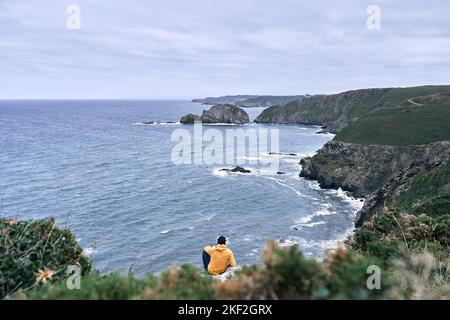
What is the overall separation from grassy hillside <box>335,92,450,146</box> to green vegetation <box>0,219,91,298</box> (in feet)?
224

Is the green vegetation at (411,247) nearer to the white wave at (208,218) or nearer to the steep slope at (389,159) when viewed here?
the steep slope at (389,159)

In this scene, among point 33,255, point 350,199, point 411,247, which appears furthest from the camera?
point 350,199

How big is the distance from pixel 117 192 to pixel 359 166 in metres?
38.9

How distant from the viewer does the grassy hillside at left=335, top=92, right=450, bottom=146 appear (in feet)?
233

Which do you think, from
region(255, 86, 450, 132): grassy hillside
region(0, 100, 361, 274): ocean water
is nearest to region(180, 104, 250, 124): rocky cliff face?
region(255, 86, 450, 132): grassy hillside

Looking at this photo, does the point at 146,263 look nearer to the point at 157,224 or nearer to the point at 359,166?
the point at 157,224

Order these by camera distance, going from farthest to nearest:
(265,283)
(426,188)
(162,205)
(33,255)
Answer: (162,205) < (426,188) < (33,255) < (265,283)

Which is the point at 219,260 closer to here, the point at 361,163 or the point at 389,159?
the point at 361,163

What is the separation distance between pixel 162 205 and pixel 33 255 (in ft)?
144

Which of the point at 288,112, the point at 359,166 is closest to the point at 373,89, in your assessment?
the point at 288,112

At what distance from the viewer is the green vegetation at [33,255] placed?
6832 millimetres

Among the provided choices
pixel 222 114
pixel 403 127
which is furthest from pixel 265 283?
pixel 222 114

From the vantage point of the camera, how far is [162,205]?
51.2 metres
